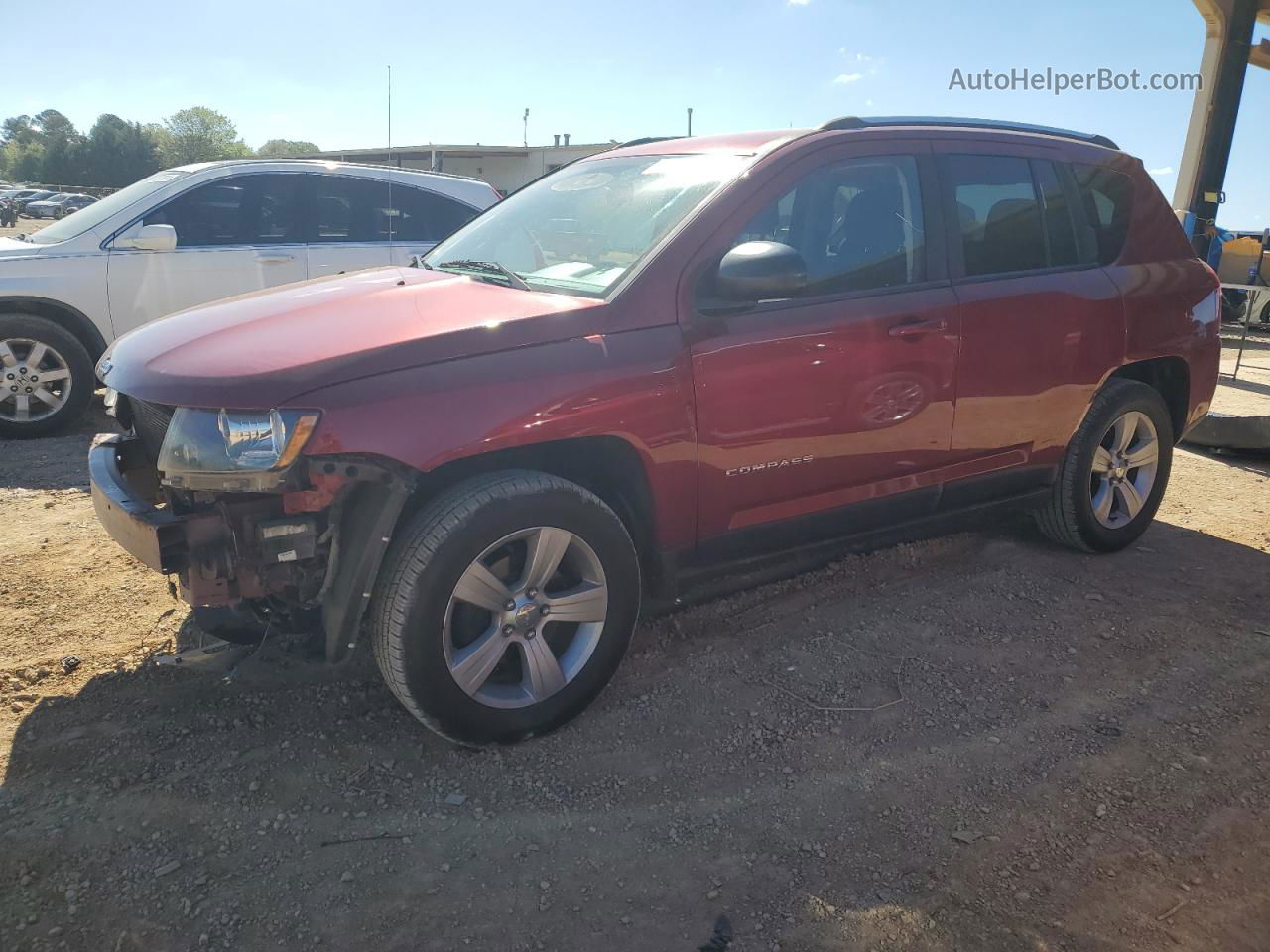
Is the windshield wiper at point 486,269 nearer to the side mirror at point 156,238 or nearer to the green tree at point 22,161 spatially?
the side mirror at point 156,238

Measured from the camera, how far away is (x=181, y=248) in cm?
654

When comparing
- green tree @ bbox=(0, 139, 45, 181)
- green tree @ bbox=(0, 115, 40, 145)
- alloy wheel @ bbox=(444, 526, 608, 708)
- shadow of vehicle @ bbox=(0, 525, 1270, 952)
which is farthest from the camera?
green tree @ bbox=(0, 115, 40, 145)

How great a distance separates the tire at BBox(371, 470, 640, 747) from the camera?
2539mm

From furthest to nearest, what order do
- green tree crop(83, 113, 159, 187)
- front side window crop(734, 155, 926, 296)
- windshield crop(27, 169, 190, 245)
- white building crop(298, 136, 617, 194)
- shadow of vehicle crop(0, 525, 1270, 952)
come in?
green tree crop(83, 113, 159, 187) → white building crop(298, 136, 617, 194) → windshield crop(27, 169, 190, 245) → front side window crop(734, 155, 926, 296) → shadow of vehicle crop(0, 525, 1270, 952)

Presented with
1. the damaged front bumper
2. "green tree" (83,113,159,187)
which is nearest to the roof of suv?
the damaged front bumper

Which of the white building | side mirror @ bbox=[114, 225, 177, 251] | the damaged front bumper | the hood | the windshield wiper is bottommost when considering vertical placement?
the damaged front bumper

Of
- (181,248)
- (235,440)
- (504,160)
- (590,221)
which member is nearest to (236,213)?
(181,248)

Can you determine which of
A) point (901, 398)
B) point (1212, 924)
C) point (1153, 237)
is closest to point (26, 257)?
point (901, 398)

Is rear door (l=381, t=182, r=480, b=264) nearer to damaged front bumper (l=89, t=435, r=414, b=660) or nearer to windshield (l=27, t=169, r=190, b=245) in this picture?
windshield (l=27, t=169, r=190, b=245)

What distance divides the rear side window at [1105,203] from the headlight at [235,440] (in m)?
3.56

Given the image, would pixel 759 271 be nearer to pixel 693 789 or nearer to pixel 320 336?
pixel 320 336

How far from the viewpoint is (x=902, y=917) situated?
218 cm

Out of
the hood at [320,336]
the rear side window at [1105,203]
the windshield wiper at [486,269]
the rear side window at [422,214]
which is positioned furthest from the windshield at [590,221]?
the rear side window at [422,214]

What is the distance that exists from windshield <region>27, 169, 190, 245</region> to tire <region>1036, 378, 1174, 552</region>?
626 cm
